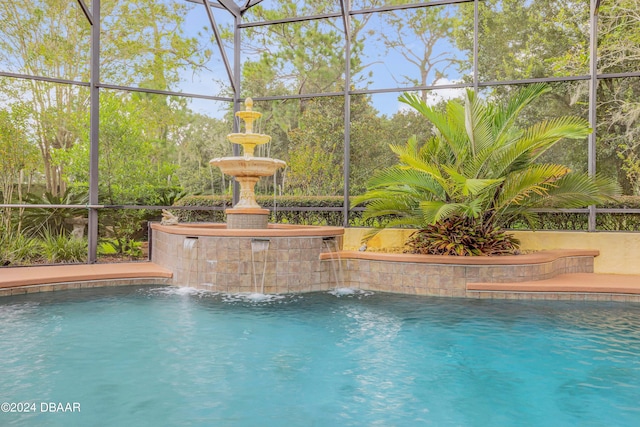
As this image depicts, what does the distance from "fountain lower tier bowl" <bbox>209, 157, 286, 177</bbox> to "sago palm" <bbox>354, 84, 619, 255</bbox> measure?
5.41 ft

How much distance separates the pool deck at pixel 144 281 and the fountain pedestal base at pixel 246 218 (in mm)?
1307

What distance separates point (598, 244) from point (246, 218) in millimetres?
5643

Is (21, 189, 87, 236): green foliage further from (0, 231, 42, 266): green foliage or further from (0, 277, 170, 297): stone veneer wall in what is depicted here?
(0, 277, 170, 297): stone veneer wall

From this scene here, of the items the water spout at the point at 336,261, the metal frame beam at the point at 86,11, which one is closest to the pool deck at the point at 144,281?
the water spout at the point at 336,261

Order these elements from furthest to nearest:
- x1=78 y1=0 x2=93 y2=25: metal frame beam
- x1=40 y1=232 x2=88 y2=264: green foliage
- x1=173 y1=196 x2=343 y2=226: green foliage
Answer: x1=173 y1=196 x2=343 y2=226: green foliage, x1=40 y1=232 x2=88 y2=264: green foliage, x1=78 y1=0 x2=93 y2=25: metal frame beam

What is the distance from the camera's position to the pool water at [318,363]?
2.87 metres

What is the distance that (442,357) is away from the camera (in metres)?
3.96

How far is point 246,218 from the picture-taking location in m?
8.03

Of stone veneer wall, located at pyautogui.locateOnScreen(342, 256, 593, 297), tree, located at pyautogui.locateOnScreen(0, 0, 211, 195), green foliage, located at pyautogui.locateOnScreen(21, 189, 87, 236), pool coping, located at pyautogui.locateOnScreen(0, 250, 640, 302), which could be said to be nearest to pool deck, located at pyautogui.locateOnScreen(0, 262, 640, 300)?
pool coping, located at pyautogui.locateOnScreen(0, 250, 640, 302)

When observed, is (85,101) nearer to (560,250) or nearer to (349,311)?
(349,311)

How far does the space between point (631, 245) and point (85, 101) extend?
11.7m

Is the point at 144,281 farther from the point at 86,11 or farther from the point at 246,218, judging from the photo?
the point at 86,11

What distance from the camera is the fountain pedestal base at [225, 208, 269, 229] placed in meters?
8.02

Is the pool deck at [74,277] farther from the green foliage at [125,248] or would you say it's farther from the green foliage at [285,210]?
the green foliage at [285,210]
